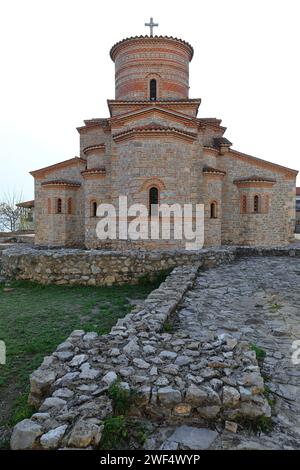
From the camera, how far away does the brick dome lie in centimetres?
1539

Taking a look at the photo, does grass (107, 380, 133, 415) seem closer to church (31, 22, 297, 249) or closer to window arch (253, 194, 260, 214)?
church (31, 22, 297, 249)

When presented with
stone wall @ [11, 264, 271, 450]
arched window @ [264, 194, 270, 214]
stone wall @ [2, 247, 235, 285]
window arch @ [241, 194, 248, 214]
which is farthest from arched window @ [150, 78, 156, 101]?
stone wall @ [11, 264, 271, 450]

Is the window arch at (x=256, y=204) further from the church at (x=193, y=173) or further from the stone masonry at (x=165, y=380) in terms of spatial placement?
the stone masonry at (x=165, y=380)

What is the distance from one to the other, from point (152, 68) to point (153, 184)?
7.54 m

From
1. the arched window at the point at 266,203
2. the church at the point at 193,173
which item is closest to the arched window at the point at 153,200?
the church at the point at 193,173

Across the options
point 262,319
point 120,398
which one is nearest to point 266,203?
point 262,319

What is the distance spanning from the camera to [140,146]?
38.1 ft

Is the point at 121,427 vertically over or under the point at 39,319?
over

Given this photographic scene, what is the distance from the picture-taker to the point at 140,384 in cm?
257

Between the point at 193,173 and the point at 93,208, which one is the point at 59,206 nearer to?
the point at 93,208

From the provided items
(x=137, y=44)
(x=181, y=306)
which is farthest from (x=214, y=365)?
(x=137, y=44)

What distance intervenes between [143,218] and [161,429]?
376 inches

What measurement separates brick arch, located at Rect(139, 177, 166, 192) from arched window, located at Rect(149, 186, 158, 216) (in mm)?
142
